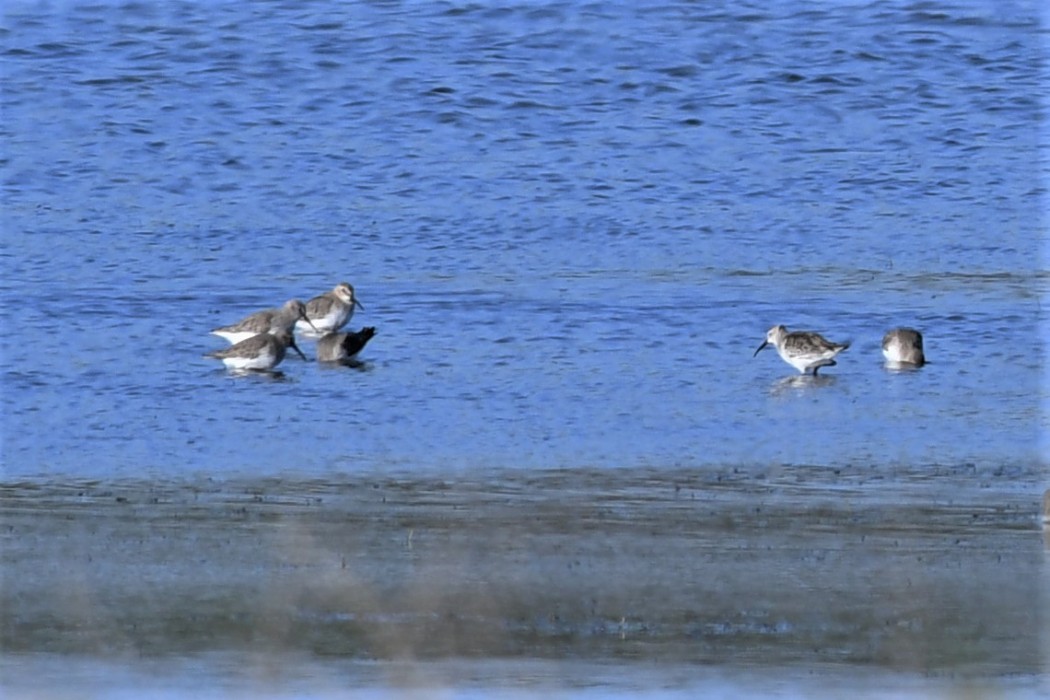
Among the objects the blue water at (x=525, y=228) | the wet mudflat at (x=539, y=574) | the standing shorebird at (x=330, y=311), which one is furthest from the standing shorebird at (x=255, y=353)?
the wet mudflat at (x=539, y=574)

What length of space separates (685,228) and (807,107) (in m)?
4.33

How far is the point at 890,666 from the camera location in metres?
5.94

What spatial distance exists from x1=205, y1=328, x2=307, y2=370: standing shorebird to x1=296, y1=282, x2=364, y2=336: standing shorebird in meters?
0.96

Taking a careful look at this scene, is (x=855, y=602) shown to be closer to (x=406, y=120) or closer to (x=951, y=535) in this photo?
(x=951, y=535)

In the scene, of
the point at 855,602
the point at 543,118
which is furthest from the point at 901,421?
the point at 543,118

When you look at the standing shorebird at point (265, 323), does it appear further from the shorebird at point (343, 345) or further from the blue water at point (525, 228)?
the shorebird at point (343, 345)

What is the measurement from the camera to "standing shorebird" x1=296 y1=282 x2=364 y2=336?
41.7 ft

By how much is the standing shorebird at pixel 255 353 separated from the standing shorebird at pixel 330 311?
955mm

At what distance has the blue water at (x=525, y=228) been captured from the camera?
9.69 metres

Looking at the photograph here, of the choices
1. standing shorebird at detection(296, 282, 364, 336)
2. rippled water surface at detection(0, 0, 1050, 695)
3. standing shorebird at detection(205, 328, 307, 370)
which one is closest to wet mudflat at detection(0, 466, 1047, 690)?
rippled water surface at detection(0, 0, 1050, 695)

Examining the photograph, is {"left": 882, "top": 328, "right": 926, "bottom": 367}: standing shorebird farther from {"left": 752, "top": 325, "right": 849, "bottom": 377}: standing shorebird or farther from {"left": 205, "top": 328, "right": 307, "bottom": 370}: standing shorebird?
{"left": 205, "top": 328, "right": 307, "bottom": 370}: standing shorebird

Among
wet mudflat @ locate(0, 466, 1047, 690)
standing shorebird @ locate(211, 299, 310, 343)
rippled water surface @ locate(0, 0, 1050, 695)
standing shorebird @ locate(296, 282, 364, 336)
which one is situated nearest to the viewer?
wet mudflat @ locate(0, 466, 1047, 690)

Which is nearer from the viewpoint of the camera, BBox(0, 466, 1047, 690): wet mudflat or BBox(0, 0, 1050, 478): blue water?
BBox(0, 466, 1047, 690): wet mudflat

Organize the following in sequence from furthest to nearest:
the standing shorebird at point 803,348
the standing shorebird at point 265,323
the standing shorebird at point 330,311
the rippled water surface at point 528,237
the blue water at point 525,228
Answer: the standing shorebird at point 330,311, the standing shorebird at point 265,323, the standing shorebird at point 803,348, the blue water at point 525,228, the rippled water surface at point 528,237
